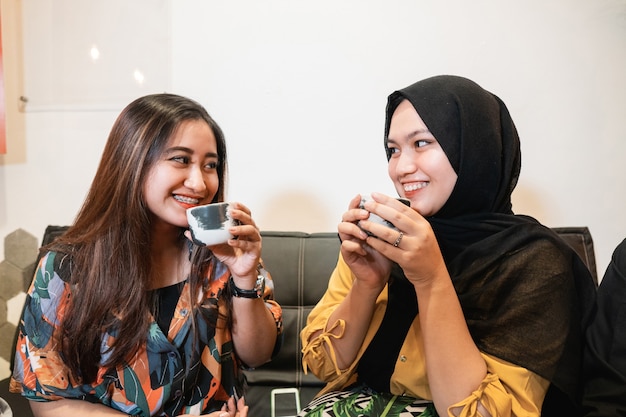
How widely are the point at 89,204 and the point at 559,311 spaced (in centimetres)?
109

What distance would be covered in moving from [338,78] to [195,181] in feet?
3.01

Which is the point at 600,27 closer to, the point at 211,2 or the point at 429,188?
the point at 429,188

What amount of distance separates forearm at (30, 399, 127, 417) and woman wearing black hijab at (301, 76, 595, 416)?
0.46m

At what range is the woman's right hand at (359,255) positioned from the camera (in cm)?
87

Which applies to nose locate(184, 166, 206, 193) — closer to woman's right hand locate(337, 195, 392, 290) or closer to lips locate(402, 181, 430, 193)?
woman's right hand locate(337, 195, 392, 290)

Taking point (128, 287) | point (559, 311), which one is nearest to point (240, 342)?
point (128, 287)

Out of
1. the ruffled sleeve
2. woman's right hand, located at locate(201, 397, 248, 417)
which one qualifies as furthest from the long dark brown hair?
the ruffled sleeve

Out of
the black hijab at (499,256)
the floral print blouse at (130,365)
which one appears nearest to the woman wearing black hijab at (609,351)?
the black hijab at (499,256)

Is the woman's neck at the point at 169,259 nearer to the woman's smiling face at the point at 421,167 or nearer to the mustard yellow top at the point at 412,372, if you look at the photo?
the mustard yellow top at the point at 412,372

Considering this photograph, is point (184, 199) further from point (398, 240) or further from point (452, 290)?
point (452, 290)

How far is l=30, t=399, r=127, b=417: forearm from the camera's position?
0.92m

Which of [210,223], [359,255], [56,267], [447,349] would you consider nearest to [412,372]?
[447,349]

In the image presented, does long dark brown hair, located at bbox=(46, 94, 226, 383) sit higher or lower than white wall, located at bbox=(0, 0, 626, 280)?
lower

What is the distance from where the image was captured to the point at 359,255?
0.96m
